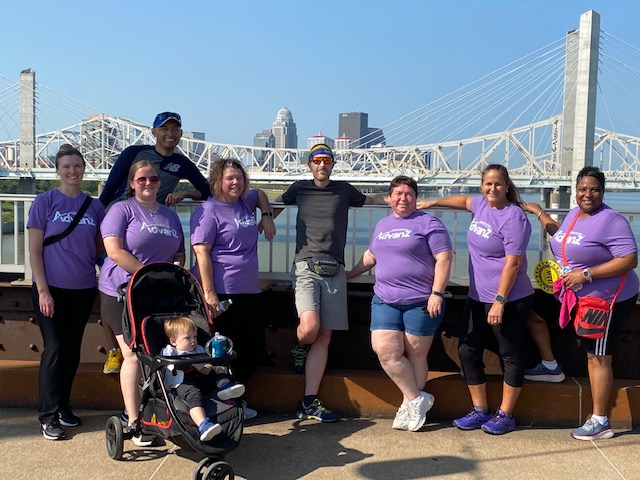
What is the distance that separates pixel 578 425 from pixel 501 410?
54cm

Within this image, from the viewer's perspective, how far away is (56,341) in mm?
3744

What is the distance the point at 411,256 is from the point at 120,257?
1.59m

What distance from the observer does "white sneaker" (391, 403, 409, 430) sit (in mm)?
3926

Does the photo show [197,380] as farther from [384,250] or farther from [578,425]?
[578,425]

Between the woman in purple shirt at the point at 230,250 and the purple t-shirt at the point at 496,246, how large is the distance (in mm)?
1289

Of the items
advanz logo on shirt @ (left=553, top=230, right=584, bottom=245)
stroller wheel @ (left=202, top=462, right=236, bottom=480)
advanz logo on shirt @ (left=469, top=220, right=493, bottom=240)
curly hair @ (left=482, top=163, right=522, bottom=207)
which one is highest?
curly hair @ (left=482, top=163, right=522, bottom=207)

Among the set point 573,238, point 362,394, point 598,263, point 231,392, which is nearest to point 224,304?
point 231,392

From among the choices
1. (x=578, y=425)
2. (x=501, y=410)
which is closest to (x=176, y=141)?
(x=501, y=410)

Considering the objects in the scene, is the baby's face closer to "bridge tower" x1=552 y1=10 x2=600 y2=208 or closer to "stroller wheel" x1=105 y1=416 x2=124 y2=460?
"stroller wheel" x1=105 y1=416 x2=124 y2=460

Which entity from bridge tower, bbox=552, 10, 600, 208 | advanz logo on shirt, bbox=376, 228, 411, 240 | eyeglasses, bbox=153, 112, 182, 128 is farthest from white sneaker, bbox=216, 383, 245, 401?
bridge tower, bbox=552, 10, 600, 208

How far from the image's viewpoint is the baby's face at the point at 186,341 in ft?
11.0

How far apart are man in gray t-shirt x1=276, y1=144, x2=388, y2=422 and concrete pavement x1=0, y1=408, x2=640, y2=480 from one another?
305 millimetres

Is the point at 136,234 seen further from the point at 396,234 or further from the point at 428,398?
the point at 428,398

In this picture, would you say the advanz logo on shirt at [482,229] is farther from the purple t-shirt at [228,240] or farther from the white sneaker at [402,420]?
the purple t-shirt at [228,240]
